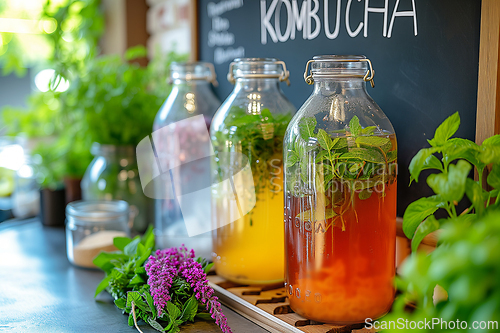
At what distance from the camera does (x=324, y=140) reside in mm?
633

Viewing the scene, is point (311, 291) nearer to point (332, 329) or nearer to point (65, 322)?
point (332, 329)

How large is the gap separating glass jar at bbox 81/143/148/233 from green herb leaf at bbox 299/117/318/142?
0.74m

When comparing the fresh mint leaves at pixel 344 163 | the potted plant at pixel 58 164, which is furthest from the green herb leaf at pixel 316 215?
the potted plant at pixel 58 164

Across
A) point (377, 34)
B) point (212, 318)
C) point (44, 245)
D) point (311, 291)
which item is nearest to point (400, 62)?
point (377, 34)

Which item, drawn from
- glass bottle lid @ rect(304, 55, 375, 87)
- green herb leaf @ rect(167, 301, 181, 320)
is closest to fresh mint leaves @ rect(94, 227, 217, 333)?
green herb leaf @ rect(167, 301, 181, 320)

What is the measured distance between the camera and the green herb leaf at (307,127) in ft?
2.16

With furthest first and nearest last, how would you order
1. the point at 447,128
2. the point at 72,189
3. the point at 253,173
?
the point at 72,189 → the point at 253,173 → the point at 447,128

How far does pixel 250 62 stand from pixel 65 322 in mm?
550

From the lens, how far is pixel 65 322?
75 centimetres

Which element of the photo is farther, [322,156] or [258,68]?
[258,68]

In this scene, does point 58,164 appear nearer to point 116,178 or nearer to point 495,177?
point 116,178

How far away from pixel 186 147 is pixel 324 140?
1.51ft

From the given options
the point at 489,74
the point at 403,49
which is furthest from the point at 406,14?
the point at 489,74

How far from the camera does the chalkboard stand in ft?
2.28
